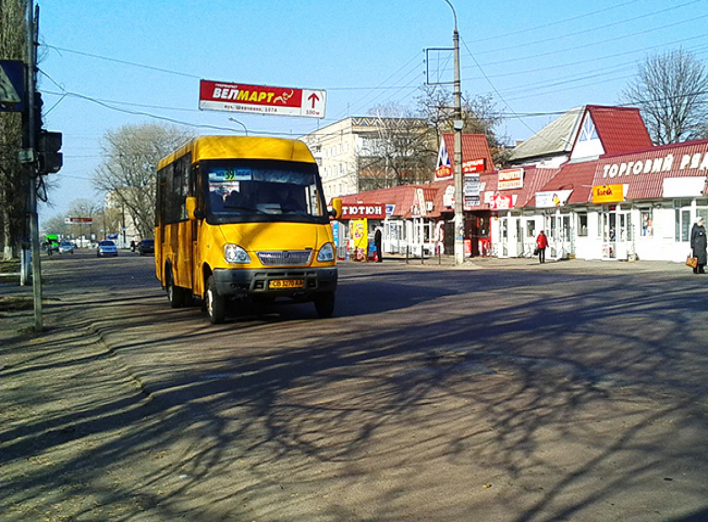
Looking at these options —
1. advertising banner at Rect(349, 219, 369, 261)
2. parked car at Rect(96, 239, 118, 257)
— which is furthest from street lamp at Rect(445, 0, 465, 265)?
parked car at Rect(96, 239, 118, 257)

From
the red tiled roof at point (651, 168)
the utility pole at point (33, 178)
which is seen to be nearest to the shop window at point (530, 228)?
the red tiled roof at point (651, 168)

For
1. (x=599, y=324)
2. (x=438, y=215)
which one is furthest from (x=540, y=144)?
(x=599, y=324)

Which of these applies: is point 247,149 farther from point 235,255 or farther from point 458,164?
point 458,164

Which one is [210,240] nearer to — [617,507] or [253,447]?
[253,447]

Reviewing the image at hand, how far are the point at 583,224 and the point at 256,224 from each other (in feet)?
101

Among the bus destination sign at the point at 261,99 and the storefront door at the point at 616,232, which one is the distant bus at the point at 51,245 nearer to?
the bus destination sign at the point at 261,99

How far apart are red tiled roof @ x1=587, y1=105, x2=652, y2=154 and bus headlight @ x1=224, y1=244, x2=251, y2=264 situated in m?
33.2

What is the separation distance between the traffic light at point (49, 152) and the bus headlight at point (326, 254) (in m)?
4.58

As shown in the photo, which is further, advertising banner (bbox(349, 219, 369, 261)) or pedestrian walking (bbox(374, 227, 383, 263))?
advertising banner (bbox(349, 219, 369, 261))

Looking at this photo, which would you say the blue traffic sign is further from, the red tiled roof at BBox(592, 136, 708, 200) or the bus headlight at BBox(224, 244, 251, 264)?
the red tiled roof at BBox(592, 136, 708, 200)

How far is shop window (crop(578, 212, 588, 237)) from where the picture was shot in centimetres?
3978

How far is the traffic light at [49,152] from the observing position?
12.8 metres

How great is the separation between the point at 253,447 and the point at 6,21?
28301mm

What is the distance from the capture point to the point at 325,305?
13734 mm
